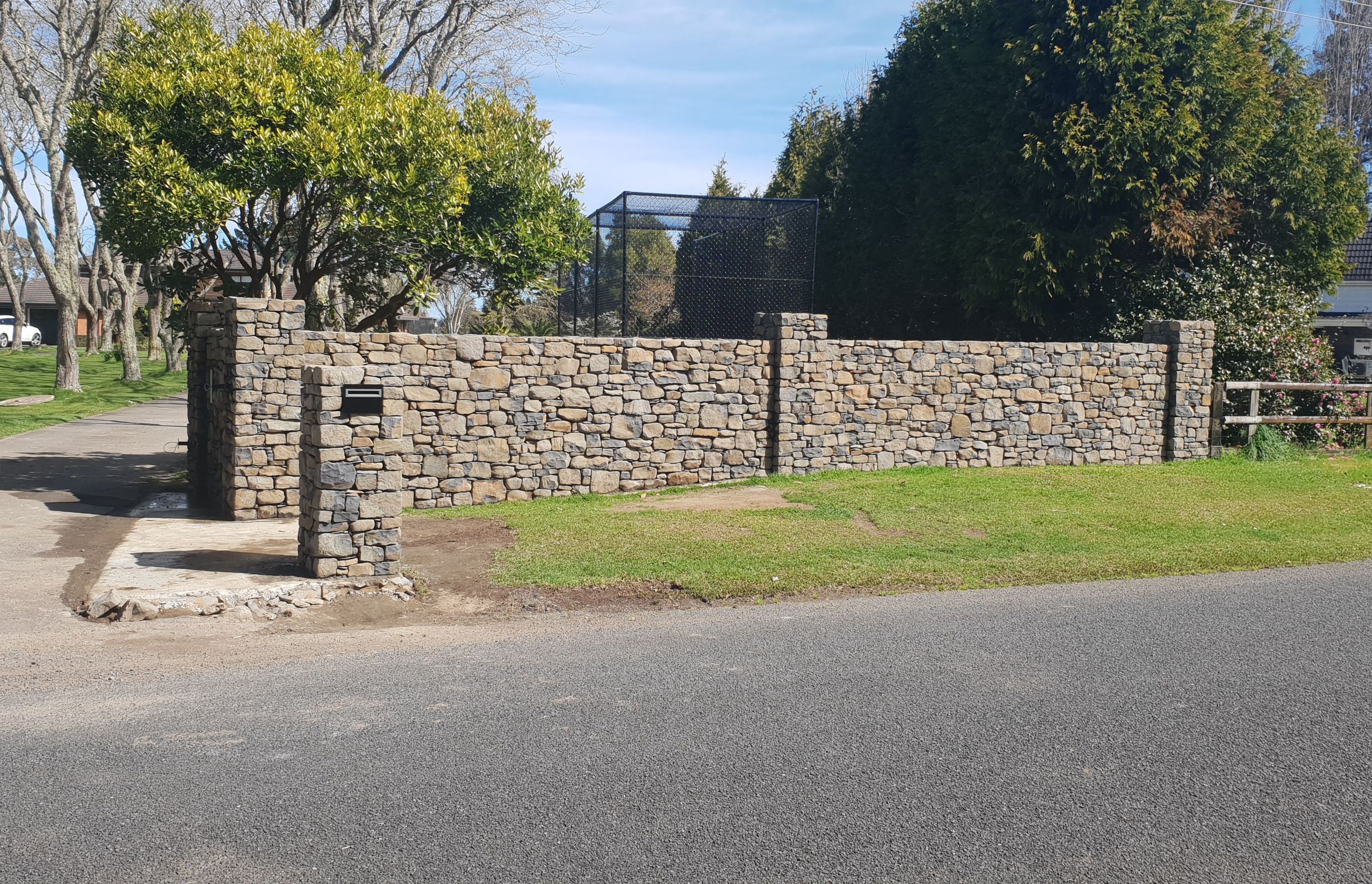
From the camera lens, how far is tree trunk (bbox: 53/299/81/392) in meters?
27.3

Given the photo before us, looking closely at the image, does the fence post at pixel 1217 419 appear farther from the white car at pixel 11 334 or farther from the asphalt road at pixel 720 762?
the white car at pixel 11 334

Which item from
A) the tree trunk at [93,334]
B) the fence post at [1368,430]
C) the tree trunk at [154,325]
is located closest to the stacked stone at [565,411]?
the fence post at [1368,430]

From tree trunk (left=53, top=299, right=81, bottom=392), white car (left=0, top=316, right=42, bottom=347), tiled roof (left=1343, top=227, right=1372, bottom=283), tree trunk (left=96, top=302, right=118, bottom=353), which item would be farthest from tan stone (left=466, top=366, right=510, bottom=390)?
white car (left=0, top=316, right=42, bottom=347)

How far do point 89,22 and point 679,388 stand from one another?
2314 cm

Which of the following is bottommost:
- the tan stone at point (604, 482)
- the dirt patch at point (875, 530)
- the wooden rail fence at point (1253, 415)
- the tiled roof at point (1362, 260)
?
the dirt patch at point (875, 530)

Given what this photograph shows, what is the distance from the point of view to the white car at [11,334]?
6050 centimetres

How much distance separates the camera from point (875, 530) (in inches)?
461

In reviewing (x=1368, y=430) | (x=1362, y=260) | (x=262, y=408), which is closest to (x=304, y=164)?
(x=262, y=408)

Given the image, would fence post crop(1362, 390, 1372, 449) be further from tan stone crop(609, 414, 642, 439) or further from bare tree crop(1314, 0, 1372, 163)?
bare tree crop(1314, 0, 1372, 163)

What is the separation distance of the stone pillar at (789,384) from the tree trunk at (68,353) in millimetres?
20457

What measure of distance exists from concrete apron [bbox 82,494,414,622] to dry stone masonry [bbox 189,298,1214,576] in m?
0.33

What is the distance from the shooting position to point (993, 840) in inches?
171

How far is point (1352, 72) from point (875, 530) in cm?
5408

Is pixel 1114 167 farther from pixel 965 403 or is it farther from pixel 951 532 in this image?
pixel 951 532
